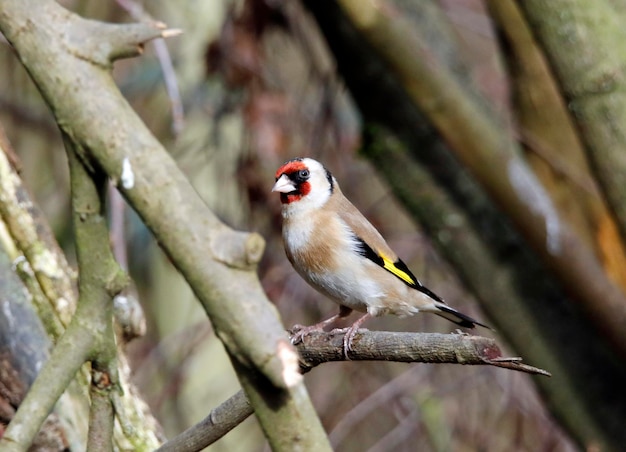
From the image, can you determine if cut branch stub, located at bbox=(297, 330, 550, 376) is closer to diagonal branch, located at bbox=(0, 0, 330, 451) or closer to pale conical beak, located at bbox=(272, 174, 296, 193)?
diagonal branch, located at bbox=(0, 0, 330, 451)

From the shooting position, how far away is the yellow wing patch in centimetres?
387

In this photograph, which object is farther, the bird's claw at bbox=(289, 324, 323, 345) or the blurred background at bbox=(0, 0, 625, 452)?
the blurred background at bbox=(0, 0, 625, 452)

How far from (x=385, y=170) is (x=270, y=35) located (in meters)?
1.30

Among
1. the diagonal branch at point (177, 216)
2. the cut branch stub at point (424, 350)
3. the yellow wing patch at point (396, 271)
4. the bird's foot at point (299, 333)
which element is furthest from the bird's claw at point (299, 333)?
the diagonal branch at point (177, 216)

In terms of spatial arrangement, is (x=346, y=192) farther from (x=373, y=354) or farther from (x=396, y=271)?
(x=373, y=354)

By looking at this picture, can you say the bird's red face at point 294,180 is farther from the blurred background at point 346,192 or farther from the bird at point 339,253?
the blurred background at point 346,192

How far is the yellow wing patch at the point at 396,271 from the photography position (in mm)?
3869

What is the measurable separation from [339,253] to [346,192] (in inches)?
112

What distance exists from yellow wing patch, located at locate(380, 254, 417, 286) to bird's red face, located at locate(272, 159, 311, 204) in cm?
44

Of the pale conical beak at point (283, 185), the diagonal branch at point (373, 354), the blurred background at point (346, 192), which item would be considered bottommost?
the blurred background at point (346, 192)

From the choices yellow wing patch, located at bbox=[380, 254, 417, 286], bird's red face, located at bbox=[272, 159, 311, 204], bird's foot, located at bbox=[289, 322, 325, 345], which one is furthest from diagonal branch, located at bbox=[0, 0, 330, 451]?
yellow wing patch, located at bbox=[380, 254, 417, 286]

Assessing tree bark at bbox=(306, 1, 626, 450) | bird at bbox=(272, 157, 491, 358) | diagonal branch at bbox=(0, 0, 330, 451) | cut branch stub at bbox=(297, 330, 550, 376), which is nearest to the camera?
diagonal branch at bbox=(0, 0, 330, 451)

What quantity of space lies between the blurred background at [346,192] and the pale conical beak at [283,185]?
2.82ft

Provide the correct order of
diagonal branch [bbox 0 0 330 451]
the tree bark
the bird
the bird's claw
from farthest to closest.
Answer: the tree bark → the bird → the bird's claw → diagonal branch [bbox 0 0 330 451]
